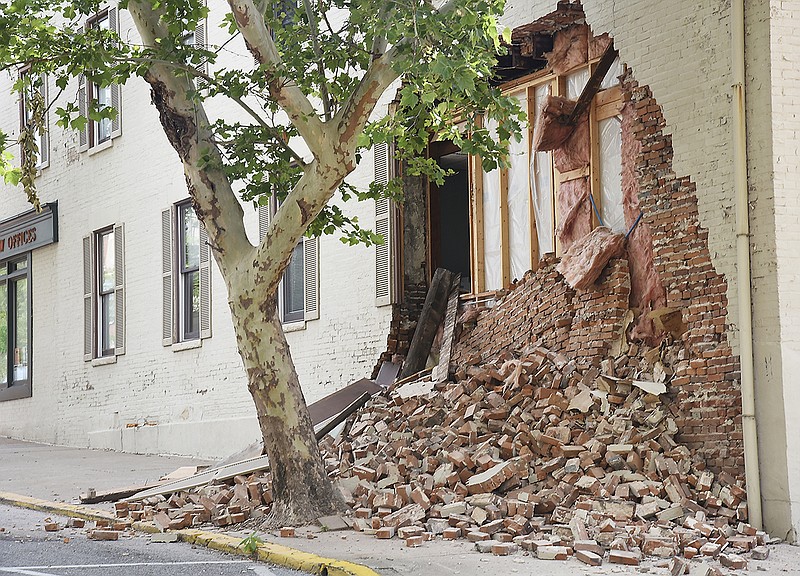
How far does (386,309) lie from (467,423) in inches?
148

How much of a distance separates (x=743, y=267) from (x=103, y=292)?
14.1m

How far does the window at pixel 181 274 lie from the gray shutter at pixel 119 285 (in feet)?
5.15

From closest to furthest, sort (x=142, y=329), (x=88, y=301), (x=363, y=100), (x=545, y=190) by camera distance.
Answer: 1. (x=363, y=100)
2. (x=545, y=190)
3. (x=142, y=329)
4. (x=88, y=301)

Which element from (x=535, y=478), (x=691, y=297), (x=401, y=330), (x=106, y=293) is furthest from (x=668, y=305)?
(x=106, y=293)

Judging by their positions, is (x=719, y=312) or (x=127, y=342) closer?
(x=719, y=312)

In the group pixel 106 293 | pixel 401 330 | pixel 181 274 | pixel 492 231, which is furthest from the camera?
pixel 106 293

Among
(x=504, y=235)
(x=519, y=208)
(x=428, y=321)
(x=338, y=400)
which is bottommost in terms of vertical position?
(x=338, y=400)

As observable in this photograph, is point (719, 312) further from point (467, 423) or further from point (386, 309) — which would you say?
point (386, 309)

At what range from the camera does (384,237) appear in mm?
15078

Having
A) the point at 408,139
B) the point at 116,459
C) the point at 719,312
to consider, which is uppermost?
the point at 408,139

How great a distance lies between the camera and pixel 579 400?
11289 millimetres

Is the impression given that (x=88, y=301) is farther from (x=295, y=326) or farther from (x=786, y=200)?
(x=786, y=200)

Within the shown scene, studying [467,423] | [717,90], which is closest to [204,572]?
[467,423]

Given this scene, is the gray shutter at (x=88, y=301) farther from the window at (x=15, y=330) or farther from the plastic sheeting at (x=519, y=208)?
the plastic sheeting at (x=519, y=208)
